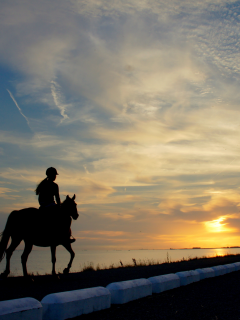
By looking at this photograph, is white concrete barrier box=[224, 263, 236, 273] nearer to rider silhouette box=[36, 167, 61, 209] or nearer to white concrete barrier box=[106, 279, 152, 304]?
white concrete barrier box=[106, 279, 152, 304]

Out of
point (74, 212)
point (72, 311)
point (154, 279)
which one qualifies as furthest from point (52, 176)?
point (72, 311)

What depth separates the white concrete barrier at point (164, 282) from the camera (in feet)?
23.2

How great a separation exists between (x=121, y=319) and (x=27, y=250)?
15.4 ft

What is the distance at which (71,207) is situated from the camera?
31.1 feet

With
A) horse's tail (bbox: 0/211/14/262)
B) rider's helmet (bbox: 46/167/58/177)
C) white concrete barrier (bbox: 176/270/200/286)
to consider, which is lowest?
white concrete barrier (bbox: 176/270/200/286)

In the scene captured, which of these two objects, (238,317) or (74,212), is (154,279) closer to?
(238,317)

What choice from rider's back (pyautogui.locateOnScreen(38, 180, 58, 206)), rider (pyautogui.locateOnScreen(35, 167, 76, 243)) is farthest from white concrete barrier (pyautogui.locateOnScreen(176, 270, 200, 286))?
rider's back (pyautogui.locateOnScreen(38, 180, 58, 206))

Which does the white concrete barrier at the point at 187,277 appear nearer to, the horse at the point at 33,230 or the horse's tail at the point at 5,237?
the horse at the point at 33,230

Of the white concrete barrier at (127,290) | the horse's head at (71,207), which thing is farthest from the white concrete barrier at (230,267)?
the white concrete barrier at (127,290)

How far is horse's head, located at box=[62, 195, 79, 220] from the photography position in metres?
9.45

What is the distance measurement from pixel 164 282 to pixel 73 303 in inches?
128

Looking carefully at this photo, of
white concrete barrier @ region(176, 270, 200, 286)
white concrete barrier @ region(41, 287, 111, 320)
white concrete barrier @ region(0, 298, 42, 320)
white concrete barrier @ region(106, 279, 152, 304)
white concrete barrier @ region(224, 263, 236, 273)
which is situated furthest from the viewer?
white concrete barrier @ region(224, 263, 236, 273)

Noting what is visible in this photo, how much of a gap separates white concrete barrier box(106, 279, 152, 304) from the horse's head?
138 inches

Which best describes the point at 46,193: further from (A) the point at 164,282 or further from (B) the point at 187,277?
(B) the point at 187,277
